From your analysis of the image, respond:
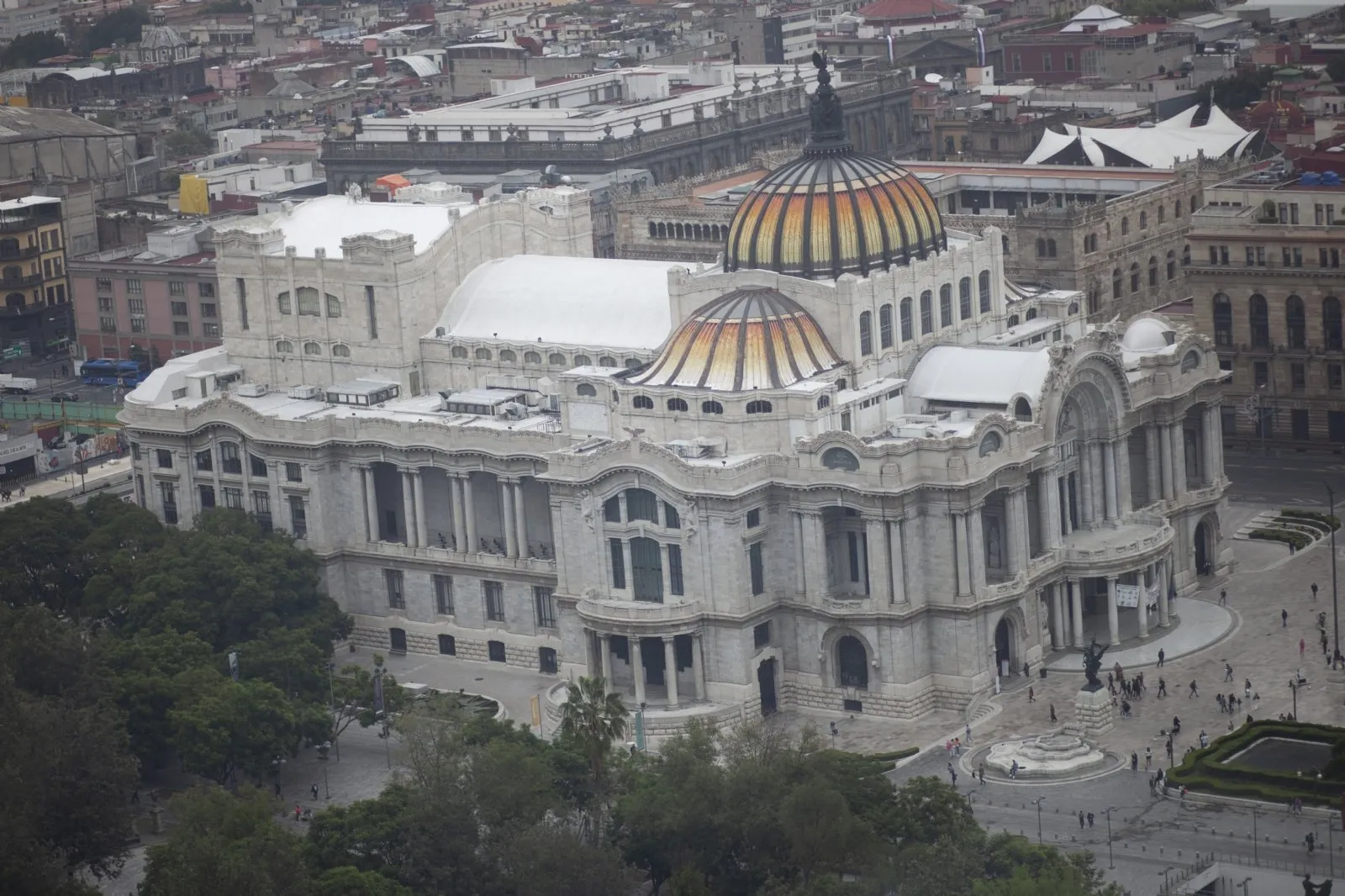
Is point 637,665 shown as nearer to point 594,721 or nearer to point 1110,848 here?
point 594,721

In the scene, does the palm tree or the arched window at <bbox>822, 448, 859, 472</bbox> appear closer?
the palm tree

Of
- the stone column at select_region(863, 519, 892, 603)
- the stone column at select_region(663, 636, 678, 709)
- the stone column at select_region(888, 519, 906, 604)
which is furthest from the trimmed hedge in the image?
the stone column at select_region(663, 636, 678, 709)

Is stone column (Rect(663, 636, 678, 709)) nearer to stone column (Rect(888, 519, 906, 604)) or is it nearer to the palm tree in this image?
stone column (Rect(888, 519, 906, 604))

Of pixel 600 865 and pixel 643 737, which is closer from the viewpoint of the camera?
pixel 600 865

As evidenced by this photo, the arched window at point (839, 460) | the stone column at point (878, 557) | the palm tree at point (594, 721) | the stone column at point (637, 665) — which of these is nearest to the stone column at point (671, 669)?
the stone column at point (637, 665)

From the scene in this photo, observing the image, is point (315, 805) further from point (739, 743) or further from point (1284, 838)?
point (1284, 838)

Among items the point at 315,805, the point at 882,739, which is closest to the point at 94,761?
the point at 315,805

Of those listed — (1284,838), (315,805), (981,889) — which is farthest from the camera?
(315,805)
